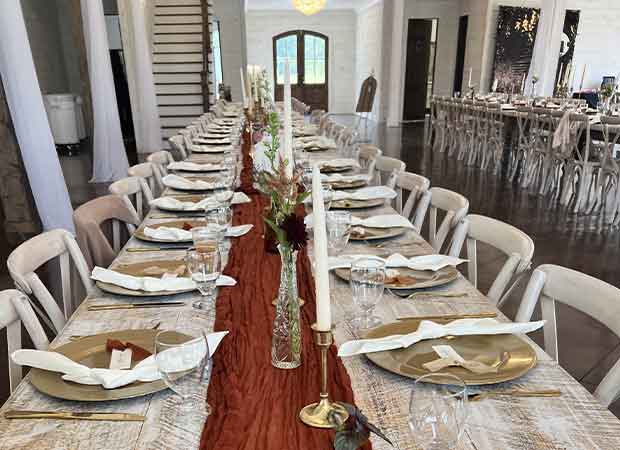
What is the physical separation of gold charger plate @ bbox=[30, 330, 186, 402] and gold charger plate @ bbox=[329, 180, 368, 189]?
181 centimetres

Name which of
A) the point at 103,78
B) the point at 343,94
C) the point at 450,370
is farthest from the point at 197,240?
the point at 343,94

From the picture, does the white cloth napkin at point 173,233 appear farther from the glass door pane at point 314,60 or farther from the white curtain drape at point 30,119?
the glass door pane at point 314,60

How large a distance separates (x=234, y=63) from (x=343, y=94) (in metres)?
4.25

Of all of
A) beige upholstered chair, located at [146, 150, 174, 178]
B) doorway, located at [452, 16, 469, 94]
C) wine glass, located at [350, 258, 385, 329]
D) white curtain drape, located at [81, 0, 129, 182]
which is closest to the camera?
wine glass, located at [350, 258, 385, 329]

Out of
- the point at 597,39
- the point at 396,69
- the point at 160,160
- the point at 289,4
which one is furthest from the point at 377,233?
the point at 289,4

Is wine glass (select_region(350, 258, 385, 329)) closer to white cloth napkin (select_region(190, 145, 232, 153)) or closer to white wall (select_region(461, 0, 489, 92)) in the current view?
white cloth napkin (select_region(190, 145, 232, 153))

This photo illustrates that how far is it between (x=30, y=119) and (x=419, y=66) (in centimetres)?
1227

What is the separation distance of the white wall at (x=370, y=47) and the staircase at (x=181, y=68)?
4794mm

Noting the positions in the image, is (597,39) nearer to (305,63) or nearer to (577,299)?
(305,63)

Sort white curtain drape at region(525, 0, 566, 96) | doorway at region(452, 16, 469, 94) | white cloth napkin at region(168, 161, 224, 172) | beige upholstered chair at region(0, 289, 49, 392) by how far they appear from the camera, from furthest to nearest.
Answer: doorway at region(452, 16, 469, 94)
white curtain drape at region(525, 0, 566, 96)
white cloth napkin at region(168, 161, 224, 172)
beige upholstered chair at region(0, 289, 49, 392)

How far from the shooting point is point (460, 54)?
549 inches

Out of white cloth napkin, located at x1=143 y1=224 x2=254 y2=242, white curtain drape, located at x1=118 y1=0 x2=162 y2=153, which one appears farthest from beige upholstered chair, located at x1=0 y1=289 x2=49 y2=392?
white curtain drape, located at x1=118 y1=0 x2=162 y2=153

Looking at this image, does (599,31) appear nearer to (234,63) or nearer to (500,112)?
(500,112)

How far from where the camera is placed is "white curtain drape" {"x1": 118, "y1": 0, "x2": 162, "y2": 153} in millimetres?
8680
